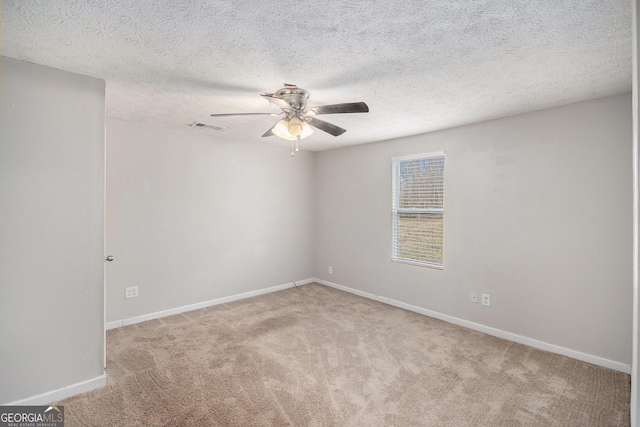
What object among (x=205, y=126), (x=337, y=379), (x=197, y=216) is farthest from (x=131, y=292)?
(x=337, y=379)

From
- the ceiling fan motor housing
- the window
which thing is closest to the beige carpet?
the window

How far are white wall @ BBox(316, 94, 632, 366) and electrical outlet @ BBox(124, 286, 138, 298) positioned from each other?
321 cm

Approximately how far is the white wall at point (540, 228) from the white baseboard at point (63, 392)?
11.1 feet

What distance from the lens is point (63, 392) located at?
223 cm

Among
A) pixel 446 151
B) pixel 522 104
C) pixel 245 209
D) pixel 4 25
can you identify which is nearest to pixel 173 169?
pixel 245 209

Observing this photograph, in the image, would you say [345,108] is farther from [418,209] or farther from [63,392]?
[63,392]

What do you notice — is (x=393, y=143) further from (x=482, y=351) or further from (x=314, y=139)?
(x=482, y=351)

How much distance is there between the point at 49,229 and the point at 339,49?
2.33 meters

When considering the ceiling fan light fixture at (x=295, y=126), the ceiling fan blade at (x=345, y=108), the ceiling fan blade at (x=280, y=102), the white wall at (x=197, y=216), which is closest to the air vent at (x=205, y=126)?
the white wall at (x=197, y=216)

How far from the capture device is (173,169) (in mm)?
3916

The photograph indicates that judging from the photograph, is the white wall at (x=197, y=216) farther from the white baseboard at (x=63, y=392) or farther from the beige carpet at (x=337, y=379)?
the white baseboard at (x=63, y=392)

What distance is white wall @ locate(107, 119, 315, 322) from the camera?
3568 millimetres

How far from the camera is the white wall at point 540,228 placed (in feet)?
8.71

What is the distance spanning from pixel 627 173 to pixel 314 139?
128 inches
